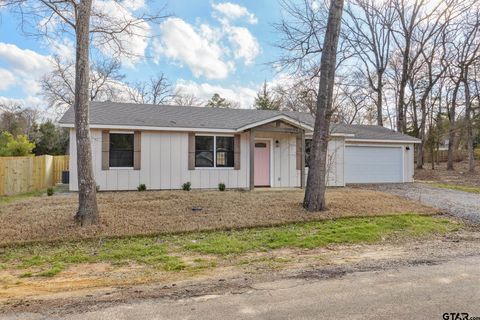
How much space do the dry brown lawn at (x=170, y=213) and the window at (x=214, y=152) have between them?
2999mm

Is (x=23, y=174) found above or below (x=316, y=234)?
above

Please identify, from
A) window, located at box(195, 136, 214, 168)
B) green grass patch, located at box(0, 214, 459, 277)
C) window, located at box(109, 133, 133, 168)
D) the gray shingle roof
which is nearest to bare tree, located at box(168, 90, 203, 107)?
the gray shingle roof

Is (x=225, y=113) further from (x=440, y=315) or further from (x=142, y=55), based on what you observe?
(x=440, y=315)

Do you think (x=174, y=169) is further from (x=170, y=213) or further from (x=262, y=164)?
(x=170, y=213)

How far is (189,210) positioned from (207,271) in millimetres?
3902

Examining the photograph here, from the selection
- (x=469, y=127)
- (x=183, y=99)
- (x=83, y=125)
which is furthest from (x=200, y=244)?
(x=183, y=99)

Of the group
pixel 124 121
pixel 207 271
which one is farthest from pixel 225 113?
pixel 207 271

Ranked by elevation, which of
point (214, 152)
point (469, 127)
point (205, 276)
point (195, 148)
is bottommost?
point (205, 276)

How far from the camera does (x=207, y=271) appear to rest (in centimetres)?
464

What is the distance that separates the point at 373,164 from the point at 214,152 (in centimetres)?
888

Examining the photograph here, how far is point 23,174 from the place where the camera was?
44.9 ft

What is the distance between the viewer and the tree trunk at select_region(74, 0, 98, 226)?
22.1ft

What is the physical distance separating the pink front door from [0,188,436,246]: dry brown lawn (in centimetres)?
309

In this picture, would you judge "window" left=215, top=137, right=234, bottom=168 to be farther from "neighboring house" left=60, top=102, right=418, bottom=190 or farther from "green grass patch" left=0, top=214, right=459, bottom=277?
"green grass patch" left=0, top=214, right=459, bottom=277
